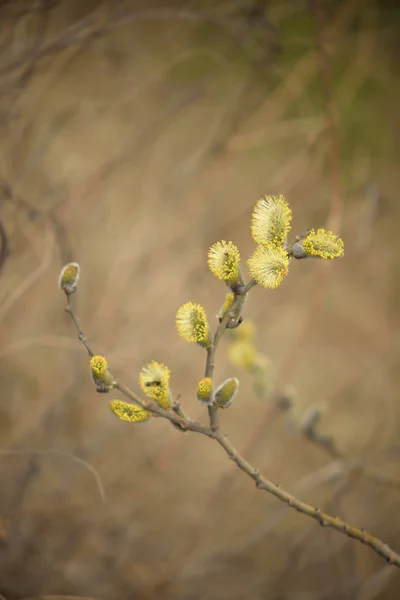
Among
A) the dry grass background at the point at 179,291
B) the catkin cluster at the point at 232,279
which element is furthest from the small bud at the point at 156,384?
the dry grass background at the point at 179,291

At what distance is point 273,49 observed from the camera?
1.08 m

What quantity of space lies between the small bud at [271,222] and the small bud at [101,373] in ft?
0.54

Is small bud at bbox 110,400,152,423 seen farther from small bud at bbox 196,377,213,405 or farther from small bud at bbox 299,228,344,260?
small bud at bbox 299,228,344,260

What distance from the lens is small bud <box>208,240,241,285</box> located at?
0.39m

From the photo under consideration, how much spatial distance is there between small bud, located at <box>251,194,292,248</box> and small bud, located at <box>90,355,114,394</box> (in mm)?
164

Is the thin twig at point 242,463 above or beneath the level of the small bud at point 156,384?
beneath

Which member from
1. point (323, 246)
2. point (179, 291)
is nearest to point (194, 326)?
point (323, 246)

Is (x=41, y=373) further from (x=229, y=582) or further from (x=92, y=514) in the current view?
(x=229, y=582)

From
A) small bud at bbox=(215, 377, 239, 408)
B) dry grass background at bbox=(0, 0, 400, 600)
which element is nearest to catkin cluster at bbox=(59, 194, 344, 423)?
small bud at bbox=(215, 377, 239, 408)

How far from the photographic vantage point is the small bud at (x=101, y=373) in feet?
1.28

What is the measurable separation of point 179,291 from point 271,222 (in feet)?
2.61

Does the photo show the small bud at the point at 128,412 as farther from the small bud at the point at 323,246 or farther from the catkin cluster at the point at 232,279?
the small bud at the point at 323,246

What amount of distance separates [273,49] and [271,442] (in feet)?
3.09

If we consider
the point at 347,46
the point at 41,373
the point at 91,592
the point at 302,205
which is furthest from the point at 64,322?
the point at 347,46
